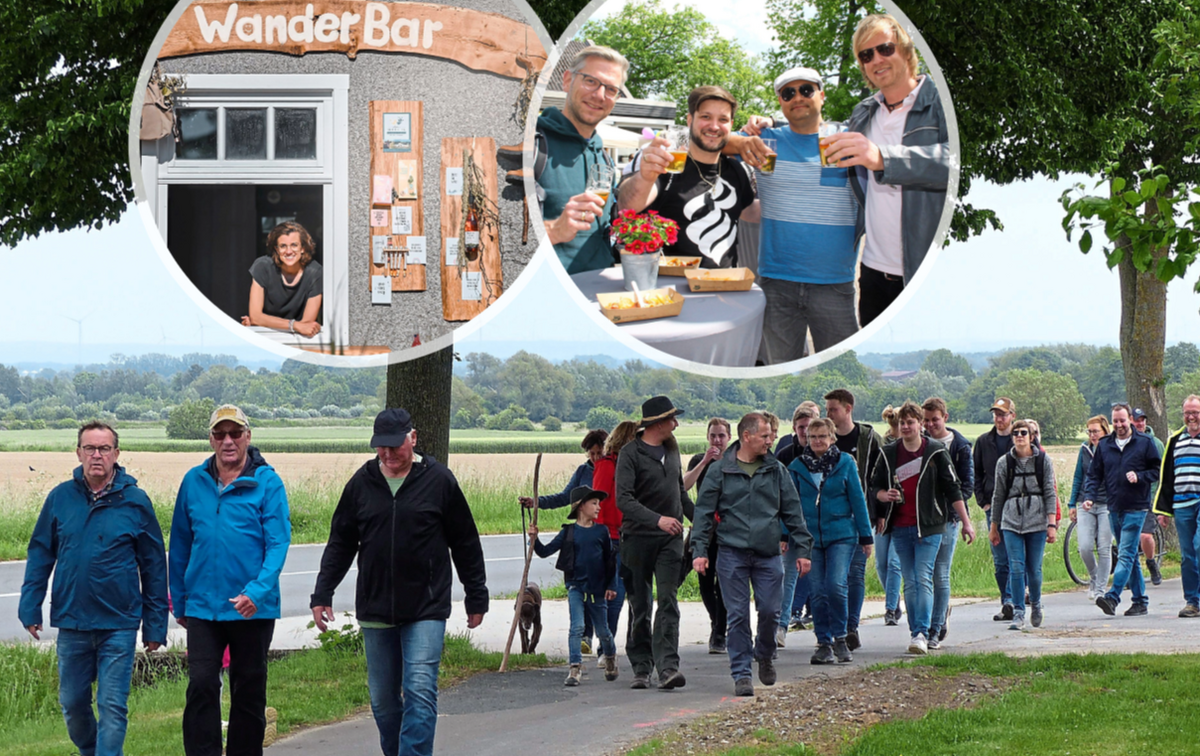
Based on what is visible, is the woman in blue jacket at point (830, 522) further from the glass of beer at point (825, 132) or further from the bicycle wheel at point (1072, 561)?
the bicycle wheel at point (1072, 561)

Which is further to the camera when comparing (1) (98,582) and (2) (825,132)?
(1) (98,582)

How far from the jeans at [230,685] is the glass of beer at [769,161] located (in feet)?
10.6

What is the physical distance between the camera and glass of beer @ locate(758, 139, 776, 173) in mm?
5105

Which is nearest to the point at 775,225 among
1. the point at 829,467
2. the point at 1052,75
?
the point at 829,467

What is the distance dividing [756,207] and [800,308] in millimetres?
446

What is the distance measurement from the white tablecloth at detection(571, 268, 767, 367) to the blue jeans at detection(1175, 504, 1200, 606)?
8.10 meters

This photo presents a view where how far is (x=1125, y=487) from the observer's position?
39.6 feet

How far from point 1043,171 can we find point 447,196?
768 cm

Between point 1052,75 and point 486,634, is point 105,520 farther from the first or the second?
point 1052,75

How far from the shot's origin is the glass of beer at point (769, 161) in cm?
511

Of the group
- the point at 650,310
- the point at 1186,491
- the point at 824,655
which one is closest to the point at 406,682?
the point at 650,310

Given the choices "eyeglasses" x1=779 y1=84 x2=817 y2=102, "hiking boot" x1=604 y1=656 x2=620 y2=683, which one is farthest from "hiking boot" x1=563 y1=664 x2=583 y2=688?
"eyeglasses" x1=779 y1=84 x2=817 y2=102

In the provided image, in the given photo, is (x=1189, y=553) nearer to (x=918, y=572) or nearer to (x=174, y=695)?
(x=918, y=572)

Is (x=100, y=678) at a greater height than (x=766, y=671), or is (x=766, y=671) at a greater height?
(x=100, y=678)
